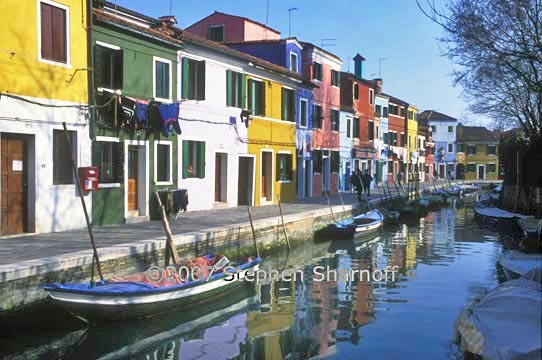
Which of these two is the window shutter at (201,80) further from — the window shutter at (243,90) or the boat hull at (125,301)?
the boat hull at (125,301)

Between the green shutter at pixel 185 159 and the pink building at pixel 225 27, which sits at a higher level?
the pink building at pixel 225 27

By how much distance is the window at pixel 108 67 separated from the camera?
1555cm

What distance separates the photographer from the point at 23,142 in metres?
13.7

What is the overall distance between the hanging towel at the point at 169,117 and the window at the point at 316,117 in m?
14.2

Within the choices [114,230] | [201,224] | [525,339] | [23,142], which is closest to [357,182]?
[201,224]

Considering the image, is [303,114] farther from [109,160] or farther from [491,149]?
[491,149]

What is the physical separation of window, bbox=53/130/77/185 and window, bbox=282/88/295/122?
13729 mm

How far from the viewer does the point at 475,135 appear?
8362cm

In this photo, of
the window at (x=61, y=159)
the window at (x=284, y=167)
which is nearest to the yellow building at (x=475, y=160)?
the window at (x=284, y=167)

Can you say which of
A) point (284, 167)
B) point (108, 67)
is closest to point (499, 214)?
point (284, 167)

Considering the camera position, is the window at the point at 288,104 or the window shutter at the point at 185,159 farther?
the window at the point at 288,104

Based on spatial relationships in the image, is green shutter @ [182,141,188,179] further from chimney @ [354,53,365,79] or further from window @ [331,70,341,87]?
chimney @ [354,53,365,79]

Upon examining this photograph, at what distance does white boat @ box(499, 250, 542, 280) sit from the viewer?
39.0 ft

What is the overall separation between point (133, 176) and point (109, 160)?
1.42 m
